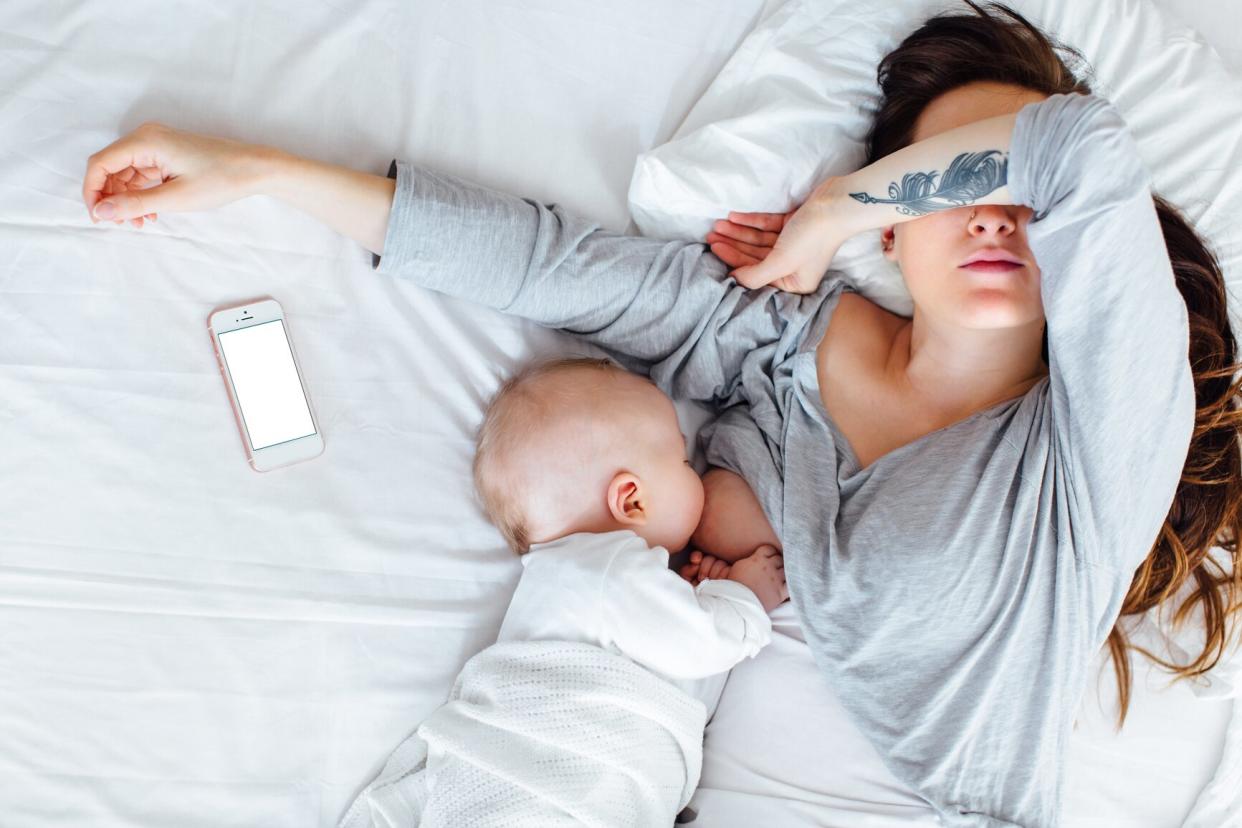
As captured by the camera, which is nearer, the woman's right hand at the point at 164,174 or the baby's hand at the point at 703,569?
the woman's right hand at the point at 164,174

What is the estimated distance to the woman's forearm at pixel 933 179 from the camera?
110cm

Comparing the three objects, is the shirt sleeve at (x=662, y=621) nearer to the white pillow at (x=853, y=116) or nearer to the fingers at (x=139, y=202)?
the white pillow at (x=853, y=116)

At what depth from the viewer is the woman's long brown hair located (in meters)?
1.27

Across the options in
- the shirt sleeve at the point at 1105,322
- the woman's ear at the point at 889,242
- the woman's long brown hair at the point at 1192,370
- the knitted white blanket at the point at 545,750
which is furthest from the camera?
the woman's ear at the point at 889,242

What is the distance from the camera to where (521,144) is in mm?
1491

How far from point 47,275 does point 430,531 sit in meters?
0.62

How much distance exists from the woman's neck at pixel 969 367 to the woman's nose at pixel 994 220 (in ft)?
0.48

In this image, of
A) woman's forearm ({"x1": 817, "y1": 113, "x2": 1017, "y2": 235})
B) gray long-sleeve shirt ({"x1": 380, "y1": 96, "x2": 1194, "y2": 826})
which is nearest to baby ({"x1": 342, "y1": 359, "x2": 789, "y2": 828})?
gray long-sleeve shirt ({"x1": 380, "y1": 96, "x2": 1194, "y2": 826})

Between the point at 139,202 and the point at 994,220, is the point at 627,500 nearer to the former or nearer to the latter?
the point at 994,220

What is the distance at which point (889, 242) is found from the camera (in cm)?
140

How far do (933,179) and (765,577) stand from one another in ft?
1.95

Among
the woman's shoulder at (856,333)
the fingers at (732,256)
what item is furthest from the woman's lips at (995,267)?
the fingers at (732,256)

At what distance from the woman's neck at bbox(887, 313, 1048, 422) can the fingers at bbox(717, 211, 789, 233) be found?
0.85 ft

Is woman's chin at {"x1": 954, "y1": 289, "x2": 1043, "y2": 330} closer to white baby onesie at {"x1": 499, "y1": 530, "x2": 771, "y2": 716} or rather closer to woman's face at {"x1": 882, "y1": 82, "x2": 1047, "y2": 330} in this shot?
woman's face at {"x1": 882, "y1": 82, "x2": 1047, "y2": 330}
